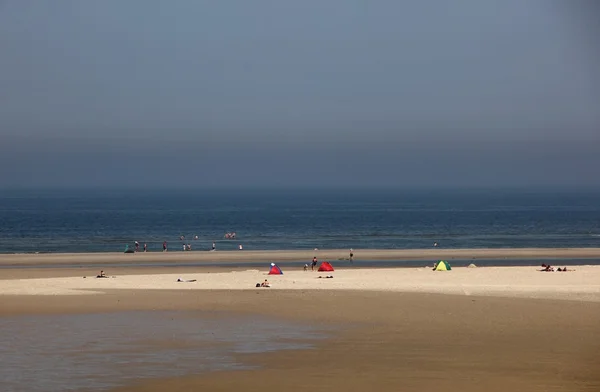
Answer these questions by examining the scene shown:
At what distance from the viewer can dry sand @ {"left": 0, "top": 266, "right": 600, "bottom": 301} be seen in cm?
3738

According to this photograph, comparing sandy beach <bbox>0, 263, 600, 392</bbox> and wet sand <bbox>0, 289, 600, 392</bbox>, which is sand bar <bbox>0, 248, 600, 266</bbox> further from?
wet sand <bbox>0, 289, 600, 392</bbox>

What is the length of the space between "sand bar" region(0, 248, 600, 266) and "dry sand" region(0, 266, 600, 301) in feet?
47.7

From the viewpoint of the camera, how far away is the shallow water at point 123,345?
21156 millimetres

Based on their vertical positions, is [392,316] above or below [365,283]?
below

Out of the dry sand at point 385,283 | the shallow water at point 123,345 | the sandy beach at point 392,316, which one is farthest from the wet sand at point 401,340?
the dry sand at point 385,283

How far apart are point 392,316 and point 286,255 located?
36.1m

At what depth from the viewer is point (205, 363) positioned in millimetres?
22688

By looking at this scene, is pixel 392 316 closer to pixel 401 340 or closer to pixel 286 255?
pixel 401 340

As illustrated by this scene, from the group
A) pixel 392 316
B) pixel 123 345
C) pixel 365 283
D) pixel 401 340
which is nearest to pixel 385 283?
pixel 365 283

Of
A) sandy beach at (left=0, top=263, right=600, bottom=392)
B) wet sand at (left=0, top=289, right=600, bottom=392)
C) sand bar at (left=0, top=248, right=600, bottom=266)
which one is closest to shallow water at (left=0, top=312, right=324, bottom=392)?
sandy beach at (left=0, top=263, right=600, bottom=392)

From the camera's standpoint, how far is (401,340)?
2564 cm

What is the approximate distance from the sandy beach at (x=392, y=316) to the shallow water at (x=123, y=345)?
770mm

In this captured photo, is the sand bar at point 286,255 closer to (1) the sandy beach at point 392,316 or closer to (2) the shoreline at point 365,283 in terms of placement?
(1) the sandy beach at point 392,316

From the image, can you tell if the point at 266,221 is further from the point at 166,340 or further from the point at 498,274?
A: the point at 166,340
